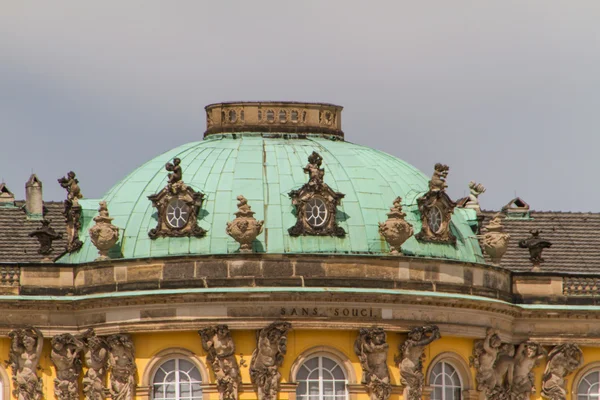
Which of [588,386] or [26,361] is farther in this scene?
[588,386]

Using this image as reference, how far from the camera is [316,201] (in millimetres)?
85062

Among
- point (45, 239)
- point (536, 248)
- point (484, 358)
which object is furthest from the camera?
point (536, 248)

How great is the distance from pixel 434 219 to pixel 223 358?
7820 mm

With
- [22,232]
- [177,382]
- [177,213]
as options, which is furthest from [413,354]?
[22,232]

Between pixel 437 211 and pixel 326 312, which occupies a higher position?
pixel 437 211

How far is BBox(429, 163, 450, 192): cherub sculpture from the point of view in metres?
86.4

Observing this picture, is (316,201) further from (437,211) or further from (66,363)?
(66,363)

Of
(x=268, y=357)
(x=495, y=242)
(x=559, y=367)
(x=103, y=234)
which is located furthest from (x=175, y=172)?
(x=559, y=367)

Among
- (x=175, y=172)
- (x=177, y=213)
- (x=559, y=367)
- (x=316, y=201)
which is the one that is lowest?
(x=559, y=367)

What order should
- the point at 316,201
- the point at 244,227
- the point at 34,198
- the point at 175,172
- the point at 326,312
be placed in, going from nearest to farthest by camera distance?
the point at 244,227
the point at 326,312
the point at 316,201
the point at 175,172
the point at 34,198

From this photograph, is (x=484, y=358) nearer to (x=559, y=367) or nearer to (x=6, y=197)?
(x=559, y=367)

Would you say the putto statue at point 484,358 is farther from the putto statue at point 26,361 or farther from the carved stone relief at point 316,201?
the putto statue at point 26,361

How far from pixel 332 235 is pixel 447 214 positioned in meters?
3.85

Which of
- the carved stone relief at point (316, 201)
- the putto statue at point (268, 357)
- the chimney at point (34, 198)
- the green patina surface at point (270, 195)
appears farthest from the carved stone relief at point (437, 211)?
the chimney at point (34, 198)
